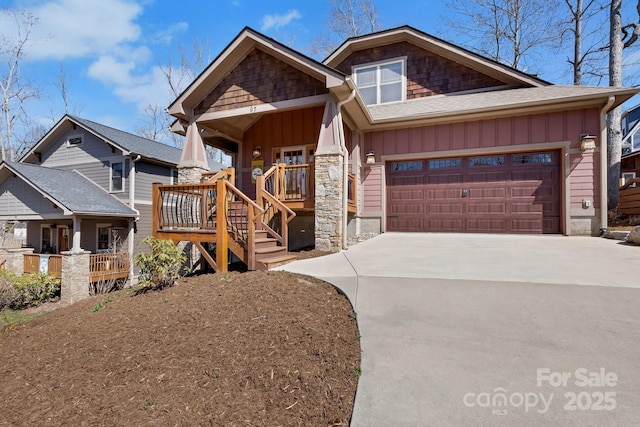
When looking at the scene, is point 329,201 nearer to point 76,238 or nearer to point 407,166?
point 407,166

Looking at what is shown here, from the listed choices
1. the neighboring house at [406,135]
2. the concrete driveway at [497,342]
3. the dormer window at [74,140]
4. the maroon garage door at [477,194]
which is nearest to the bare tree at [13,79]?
the dormer window at [74,140]

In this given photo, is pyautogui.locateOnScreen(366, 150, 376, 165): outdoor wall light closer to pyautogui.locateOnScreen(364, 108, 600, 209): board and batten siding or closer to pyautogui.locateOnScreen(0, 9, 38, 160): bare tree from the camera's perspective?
pyautogui.locateOnScreen(364, 108, 600, 209): board and batten siding

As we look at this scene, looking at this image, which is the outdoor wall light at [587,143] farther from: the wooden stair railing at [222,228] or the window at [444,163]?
the wooden stair railing at [222,228]

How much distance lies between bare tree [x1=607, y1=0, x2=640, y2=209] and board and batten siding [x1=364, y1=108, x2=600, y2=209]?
2.73 metres

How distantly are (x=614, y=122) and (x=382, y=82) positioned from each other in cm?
753

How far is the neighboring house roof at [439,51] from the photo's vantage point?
841cm

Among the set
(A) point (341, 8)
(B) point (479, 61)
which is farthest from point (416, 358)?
(A) point (341, 8)

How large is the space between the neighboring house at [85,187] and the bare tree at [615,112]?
17.0m

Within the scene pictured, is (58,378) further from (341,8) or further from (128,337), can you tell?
(341,8)

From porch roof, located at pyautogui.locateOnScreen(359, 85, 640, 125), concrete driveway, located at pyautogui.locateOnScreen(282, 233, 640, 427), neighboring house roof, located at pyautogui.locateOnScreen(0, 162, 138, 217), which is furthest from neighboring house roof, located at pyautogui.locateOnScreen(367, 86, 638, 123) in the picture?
neighboring house roof, located at pyautogui.locateOnScreen(0, 162, 138, 217)

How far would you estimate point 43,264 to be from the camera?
37.9 feet

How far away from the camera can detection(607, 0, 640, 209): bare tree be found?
9.06m

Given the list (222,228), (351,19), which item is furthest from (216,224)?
(351,19)

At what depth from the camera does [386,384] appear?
2.08 m
